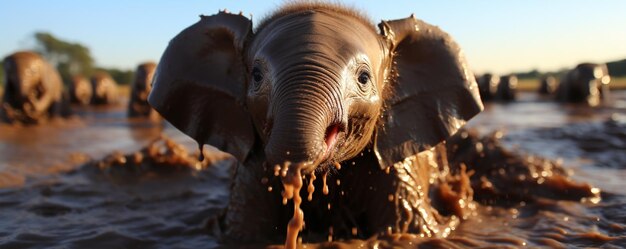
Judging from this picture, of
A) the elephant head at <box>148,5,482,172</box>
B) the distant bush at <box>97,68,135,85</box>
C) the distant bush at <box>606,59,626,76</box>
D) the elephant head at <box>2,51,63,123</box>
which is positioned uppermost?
the distant bush at <box>97,68,135,85</box>

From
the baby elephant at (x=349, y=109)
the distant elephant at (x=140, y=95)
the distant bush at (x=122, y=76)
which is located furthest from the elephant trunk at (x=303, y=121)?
the distant bush at (x=122, y=76)

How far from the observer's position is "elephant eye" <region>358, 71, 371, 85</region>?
11.0 feet

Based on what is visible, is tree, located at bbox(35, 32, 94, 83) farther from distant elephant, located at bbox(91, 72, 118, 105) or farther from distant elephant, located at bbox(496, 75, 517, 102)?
distant elephant, located at bbox(496, 75, 517, 102)

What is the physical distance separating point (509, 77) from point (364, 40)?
2928 centimetres

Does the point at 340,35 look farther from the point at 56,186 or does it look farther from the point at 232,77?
the point at 56,186

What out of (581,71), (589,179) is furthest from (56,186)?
(581,71)

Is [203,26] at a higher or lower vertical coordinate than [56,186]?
higher

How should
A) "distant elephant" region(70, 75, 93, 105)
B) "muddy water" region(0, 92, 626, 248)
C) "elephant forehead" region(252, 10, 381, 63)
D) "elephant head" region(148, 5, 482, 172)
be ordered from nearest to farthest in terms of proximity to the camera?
"elephant head" region(148, 5, 482, 172), "elephant forehead" region(252, 10, 381, 63), "muddy water" region(0, 92, 626, 248), "distant elephant" region(70, 75, 93, 105)

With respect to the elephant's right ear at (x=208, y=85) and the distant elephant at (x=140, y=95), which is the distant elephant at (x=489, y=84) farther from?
the elephant's right ear at (x=208, y=85)

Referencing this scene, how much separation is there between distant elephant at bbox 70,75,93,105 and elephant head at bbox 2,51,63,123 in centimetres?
1124

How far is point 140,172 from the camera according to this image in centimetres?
774

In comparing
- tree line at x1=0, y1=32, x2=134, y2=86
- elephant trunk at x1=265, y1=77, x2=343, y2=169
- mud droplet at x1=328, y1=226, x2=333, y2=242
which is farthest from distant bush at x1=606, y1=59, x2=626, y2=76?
elephant trunk at x1=265, y1=77, x2=343, y2=169

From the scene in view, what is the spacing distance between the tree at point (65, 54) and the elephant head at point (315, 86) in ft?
201

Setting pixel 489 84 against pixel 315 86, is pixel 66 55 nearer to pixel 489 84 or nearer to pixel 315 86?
pixel 489 84
